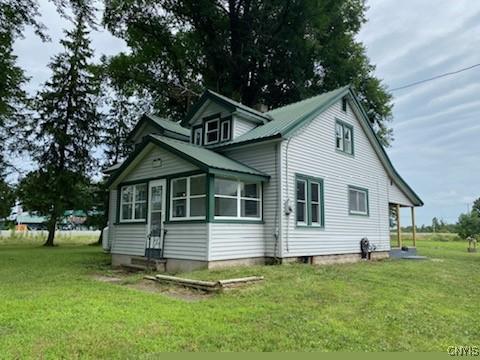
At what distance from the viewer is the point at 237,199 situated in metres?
11.1

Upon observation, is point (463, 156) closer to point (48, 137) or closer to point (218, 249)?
point (218, 249)

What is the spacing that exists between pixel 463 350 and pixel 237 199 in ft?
24.4

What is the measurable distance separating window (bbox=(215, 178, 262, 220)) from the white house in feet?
0.10

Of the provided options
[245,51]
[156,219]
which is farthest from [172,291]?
[245,51]

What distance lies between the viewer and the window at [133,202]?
12695mm

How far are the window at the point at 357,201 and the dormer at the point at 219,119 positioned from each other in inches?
185

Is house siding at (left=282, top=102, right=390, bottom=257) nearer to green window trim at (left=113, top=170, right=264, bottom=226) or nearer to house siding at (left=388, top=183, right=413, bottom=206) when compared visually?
house siding at (left=388, top=183, right=413, bottom=206)

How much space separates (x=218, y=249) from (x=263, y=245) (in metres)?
2.04

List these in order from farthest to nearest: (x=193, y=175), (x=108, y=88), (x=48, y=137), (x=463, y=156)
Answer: (x=463, y=156) → (x=108, y=88) → (x=48, y=137) → (x=193, y=175)

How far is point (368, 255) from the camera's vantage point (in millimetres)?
15789

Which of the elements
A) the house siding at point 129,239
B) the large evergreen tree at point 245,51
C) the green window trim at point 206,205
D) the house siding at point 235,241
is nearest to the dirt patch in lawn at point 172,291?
the house siding at point 235,241

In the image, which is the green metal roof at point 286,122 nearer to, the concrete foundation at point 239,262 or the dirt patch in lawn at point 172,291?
the concrete foundation at point 239,262

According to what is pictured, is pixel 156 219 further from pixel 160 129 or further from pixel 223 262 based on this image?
pixel 160 129

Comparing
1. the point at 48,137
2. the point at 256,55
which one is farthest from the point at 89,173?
the point at 256,55
